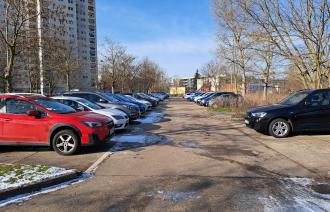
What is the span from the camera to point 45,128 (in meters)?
7.96

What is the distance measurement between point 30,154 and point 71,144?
118cm

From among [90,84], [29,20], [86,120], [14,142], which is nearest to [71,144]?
[86,120]

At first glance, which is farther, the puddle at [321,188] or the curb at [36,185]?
the puddle at [321,188]

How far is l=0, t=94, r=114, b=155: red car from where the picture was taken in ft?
26.1

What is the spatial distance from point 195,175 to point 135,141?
14.1ft

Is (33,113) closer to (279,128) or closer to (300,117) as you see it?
(279,128)

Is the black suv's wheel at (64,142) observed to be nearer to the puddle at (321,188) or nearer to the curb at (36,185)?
the curb at (36,185)

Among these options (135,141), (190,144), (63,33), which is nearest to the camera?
(190,144)

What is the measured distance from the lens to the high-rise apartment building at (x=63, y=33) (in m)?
15.1

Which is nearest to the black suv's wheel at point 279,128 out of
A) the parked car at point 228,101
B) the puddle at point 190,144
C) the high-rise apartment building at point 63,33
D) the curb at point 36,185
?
the puddle at point 190,144

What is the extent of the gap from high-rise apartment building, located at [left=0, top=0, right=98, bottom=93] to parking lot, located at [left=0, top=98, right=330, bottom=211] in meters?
8.59

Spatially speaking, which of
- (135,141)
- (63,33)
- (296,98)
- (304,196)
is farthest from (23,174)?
(63,33)

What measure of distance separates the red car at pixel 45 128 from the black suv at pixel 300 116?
585 centimetres

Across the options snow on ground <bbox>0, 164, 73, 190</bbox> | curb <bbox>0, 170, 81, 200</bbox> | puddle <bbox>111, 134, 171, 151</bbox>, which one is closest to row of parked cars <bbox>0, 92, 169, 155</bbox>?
puddle <bbox>111, 134, 171, 151</bbox>
